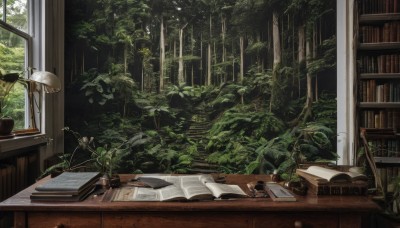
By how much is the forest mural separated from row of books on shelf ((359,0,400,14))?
1.17 feet

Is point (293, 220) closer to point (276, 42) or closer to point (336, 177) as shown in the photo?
point (336, 177)

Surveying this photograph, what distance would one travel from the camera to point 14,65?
2559mm

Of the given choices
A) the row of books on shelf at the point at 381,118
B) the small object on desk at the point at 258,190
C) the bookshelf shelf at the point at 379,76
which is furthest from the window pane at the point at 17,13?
the row of books on shelf at the point at 381,118

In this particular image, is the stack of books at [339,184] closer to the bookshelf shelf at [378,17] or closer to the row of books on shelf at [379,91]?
the row of books on shelf at [379,91]

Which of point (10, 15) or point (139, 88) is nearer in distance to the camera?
point (10, 15)

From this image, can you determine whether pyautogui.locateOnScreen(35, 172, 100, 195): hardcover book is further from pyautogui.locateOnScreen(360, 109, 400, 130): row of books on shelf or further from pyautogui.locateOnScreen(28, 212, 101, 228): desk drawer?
pyautogui.locateOnScreen(360, 109, 400, 130): row of books on shelf

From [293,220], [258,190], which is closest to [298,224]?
[293,220]

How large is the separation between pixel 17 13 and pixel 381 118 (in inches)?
141

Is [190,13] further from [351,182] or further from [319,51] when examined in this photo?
[351,182]

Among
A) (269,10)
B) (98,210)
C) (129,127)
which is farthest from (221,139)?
(98,210)

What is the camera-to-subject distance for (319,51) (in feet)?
11.1

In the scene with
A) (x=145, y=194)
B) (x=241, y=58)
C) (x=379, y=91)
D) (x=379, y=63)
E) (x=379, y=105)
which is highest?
(x=241, y=58)

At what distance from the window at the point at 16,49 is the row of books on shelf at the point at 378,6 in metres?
3.26

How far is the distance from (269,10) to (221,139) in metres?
1.57
